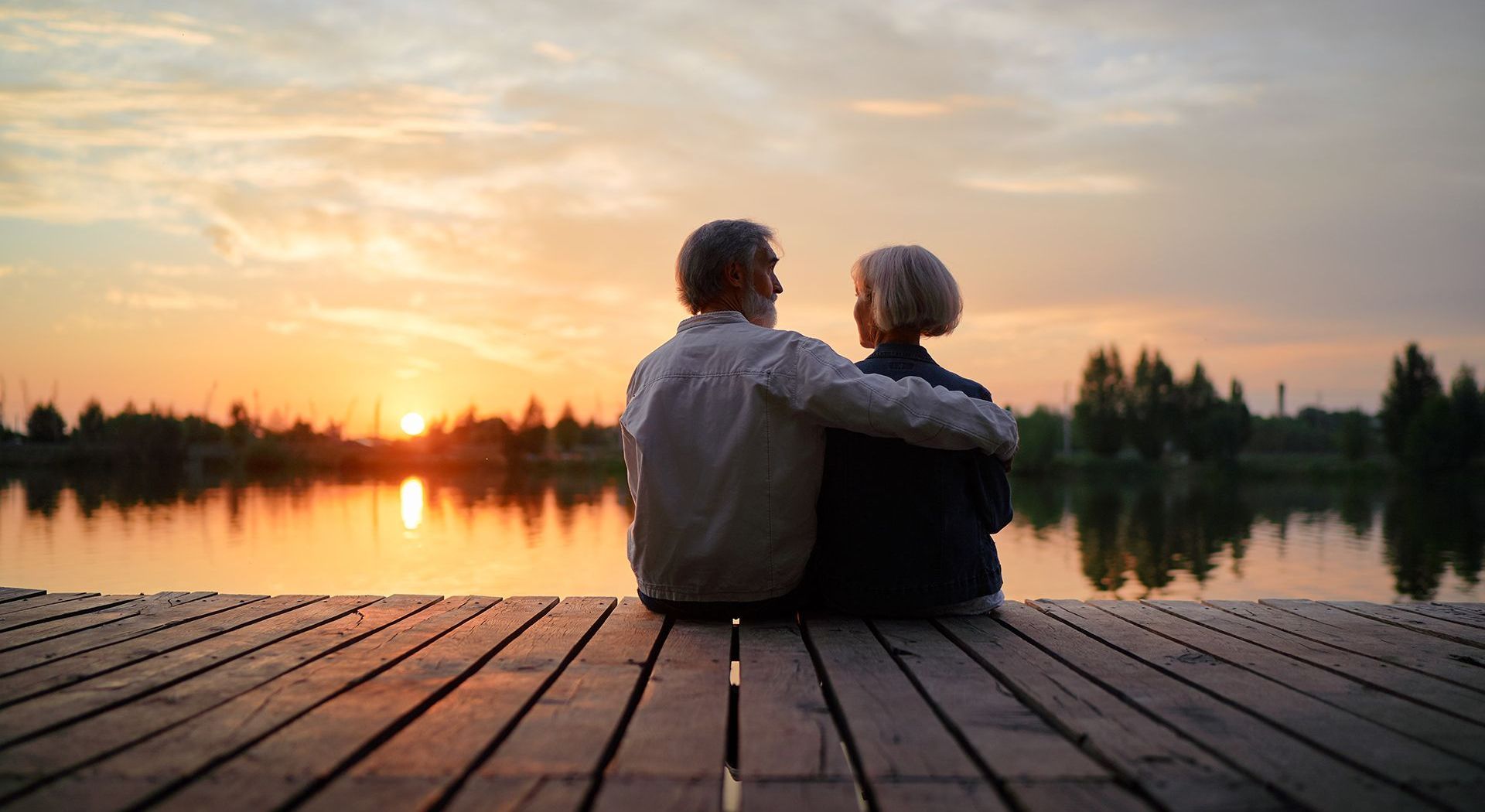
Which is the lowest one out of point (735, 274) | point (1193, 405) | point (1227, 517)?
point (1227, 517)

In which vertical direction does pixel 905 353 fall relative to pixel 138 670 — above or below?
above

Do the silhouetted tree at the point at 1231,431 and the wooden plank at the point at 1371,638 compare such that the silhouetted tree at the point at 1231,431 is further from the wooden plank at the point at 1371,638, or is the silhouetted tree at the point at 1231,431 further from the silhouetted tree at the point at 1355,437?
the wooden plank at the point at 1371,638

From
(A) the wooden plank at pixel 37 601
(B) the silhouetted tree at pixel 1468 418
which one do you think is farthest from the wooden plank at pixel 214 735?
(B) the silhouetted tree at pixel 1468 418

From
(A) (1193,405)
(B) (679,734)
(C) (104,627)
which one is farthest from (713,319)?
(A) (1193,405)

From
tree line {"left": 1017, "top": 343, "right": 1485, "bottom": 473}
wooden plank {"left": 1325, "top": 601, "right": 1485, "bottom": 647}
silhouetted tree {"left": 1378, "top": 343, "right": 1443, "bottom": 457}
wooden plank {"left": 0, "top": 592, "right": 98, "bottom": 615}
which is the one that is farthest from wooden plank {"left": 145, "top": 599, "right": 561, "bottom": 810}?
silhouetted tree {"left": 1378, "top": 343, "right": 1443, "bottom": 457}

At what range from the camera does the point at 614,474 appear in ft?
165

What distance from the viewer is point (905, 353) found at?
2877mm

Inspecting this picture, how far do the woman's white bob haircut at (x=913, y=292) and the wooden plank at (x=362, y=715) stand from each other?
1.24 meters

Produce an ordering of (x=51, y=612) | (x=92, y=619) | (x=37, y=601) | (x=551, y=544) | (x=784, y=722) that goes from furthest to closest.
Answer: (x=551, y=544) → (x=37, y=601) → (x=51, y=612) → (x=92, y=619) → (x=784, y=722)

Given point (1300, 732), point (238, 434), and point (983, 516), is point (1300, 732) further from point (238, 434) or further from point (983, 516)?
point (238, 434)

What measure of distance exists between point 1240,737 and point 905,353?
148 centimetres

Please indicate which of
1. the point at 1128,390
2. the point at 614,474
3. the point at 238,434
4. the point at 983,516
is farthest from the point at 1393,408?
the point at 238,434

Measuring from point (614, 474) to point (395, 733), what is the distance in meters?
49.2

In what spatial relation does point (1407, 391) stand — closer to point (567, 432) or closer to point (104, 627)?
point (567, 432)
